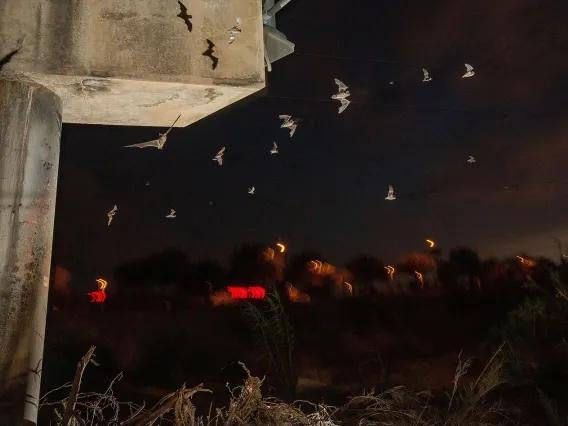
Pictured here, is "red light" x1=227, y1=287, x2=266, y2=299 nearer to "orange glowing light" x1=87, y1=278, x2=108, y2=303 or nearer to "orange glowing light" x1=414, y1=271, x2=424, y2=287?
"orange glowing light" x1=87, y1=278, x2=108, y2=303

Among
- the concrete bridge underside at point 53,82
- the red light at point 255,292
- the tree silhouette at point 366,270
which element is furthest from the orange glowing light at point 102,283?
the concrete bridge underside at point 53,82

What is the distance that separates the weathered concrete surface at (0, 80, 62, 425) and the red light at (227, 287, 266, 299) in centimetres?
4405

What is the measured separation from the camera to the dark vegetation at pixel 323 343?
7.52 meters

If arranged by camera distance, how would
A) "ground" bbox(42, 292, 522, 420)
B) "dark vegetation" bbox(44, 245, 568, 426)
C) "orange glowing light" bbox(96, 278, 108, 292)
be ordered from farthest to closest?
1. "orange glowing light" bbox(96, 278, 108, 292)
2. "ground" bbox(42, 292, 522, 420)
3. "dark vegetation" bbox(44, 245, 568, 426)

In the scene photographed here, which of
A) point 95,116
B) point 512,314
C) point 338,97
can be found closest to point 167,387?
point 512,314

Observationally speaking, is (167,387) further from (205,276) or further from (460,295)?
(460,295)

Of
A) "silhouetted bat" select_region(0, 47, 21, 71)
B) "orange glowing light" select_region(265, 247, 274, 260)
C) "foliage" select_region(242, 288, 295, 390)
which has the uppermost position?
"silhouetted bat" select_region(0, 47, 21, 71)

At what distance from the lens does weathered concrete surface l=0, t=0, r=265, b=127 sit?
4324 millimetres

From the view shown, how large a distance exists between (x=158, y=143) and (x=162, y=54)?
8.00 feet

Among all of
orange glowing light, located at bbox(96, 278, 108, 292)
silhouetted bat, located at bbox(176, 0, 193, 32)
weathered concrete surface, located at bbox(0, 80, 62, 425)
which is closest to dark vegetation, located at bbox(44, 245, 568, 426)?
weathered concrete surface, located at bbox(0, 80, 62, 425)

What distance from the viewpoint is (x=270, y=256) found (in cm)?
5519

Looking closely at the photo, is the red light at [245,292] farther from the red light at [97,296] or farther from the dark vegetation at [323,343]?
the red light at [97,296]

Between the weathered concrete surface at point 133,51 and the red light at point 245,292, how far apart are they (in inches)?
1728

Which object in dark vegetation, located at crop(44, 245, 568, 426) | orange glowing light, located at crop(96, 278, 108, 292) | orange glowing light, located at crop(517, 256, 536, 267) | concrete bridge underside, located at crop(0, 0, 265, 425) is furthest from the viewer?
orange glowing light, located at crop(517, 256, 536, 267)
